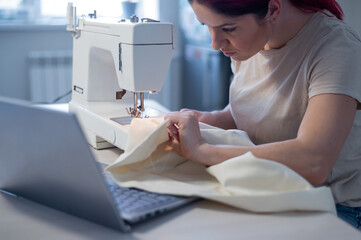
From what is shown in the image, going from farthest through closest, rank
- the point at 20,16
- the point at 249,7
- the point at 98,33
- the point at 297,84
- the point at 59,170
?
the point at 20,16 → the point at 98,33 → the point at 297,84 → the point at 249,7 → the point at 59,170

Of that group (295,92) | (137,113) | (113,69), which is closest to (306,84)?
(295,92)

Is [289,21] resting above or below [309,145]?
above

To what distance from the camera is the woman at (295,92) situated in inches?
40.7

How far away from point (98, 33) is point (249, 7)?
0.54 metres

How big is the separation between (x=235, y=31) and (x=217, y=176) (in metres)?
0.45

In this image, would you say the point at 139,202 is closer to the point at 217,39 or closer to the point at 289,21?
the point at 217,39

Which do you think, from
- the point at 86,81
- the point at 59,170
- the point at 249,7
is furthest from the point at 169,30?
the point at 59,170

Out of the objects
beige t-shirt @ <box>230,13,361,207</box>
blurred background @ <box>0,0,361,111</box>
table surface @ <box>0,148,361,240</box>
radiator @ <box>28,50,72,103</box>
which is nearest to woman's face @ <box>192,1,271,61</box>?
beige t-shirt @ <box>230,13,361,207</box>

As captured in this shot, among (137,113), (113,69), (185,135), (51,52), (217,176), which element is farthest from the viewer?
(51,52)

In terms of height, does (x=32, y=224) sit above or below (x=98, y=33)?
below

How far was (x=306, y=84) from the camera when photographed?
1228mm

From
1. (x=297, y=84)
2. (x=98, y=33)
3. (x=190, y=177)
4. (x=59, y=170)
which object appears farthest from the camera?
(x=98, y=33)

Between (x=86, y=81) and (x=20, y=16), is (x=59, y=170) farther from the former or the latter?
(x=20, y=16)

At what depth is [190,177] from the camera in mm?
1017
